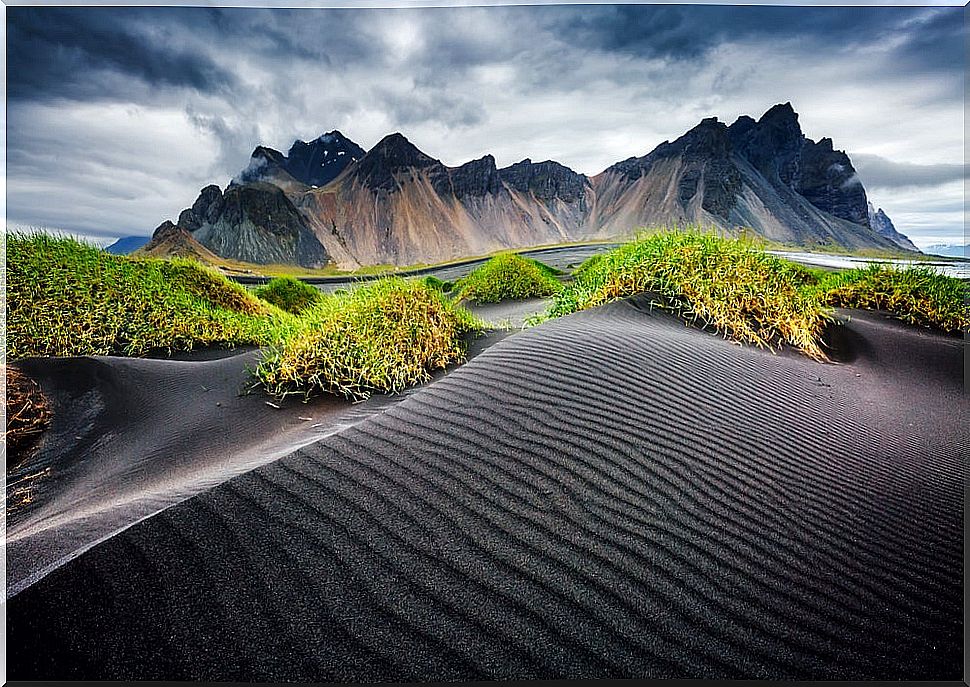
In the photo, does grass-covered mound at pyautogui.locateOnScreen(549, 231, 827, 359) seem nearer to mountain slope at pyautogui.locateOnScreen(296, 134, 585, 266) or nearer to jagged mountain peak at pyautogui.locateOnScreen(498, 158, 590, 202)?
jagged mountain peak at pyautogui.locateOnScreen(498, 158, 590, 202)

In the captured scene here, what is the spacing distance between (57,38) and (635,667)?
3144 mm

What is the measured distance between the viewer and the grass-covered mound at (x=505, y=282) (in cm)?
664

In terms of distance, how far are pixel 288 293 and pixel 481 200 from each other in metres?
3.03

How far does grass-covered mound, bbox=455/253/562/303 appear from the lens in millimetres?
6641

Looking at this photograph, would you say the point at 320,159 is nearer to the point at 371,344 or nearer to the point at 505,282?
the point at 505,282

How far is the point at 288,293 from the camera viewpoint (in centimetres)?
731

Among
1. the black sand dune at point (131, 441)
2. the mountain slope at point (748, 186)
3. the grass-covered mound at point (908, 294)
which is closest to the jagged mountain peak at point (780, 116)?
the mountain slope at point (748, 186)

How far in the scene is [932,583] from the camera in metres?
1.03

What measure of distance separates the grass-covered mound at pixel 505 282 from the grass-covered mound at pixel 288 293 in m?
2.10

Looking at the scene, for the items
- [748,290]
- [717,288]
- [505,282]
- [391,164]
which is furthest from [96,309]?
[505,282]

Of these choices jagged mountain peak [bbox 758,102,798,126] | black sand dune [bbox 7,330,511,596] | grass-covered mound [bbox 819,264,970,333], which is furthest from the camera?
jagged mountain peak [bbox 758,102,798,126]

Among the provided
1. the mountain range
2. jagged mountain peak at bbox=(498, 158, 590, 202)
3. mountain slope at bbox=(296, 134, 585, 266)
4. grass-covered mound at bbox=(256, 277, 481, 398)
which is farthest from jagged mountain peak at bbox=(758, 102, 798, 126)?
grass-covered mound at bbox=(256, 277, 481, 398)

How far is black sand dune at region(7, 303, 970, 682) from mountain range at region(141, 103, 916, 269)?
4030 millimetres

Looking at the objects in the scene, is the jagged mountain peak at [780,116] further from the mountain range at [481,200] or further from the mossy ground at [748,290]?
the mossy ground at [748,290]
